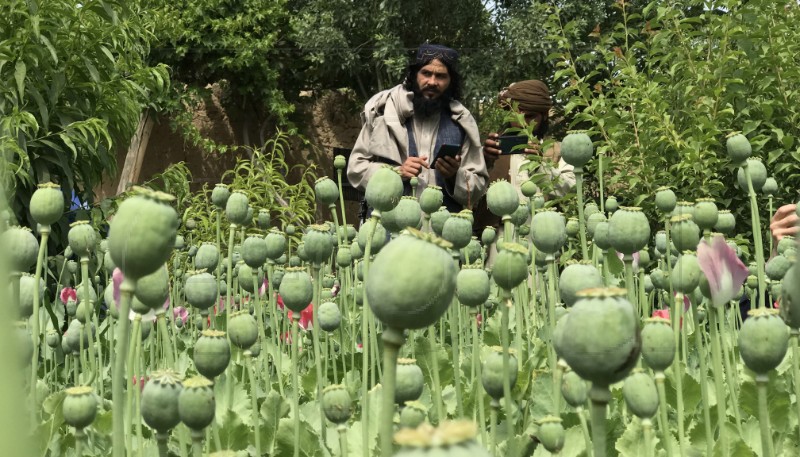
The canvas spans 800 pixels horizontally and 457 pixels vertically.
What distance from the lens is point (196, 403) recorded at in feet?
1.52

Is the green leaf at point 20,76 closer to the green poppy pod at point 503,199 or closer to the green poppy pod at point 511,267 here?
the green poppy pod at point 503,199

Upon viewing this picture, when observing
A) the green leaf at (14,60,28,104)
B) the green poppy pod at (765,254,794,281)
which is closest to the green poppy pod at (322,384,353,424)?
the green poppy pod at (765,254,794,281)

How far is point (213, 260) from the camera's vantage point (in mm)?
1042

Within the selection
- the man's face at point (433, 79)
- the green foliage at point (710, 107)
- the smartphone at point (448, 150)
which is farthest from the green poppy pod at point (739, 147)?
the man's face at point (433, 79)

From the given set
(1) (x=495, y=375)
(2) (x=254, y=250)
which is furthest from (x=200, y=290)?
(1) (x=495, y=375)

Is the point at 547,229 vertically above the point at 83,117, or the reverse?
the point at 83,117

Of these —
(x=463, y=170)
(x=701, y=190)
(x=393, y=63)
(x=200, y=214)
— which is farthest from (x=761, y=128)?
(x=393, y=63)

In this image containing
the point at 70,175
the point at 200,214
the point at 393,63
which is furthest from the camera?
the point at 393,63

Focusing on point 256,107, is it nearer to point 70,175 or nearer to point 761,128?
point 70,175

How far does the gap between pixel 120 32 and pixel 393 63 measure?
5.09 meters

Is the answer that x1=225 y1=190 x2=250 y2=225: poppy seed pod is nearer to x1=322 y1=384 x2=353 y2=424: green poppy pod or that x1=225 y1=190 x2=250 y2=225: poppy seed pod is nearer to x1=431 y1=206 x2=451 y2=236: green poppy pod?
x1=431 y1=206 x2=451 y2=236: green poppy pod

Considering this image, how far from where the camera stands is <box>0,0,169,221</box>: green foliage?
2416mm

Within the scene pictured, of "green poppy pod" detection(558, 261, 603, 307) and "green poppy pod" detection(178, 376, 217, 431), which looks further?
"green poppy pod" detection(558, 261, 603, 307)

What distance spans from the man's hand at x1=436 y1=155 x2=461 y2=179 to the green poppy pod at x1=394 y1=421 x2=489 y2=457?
2.05 metres
